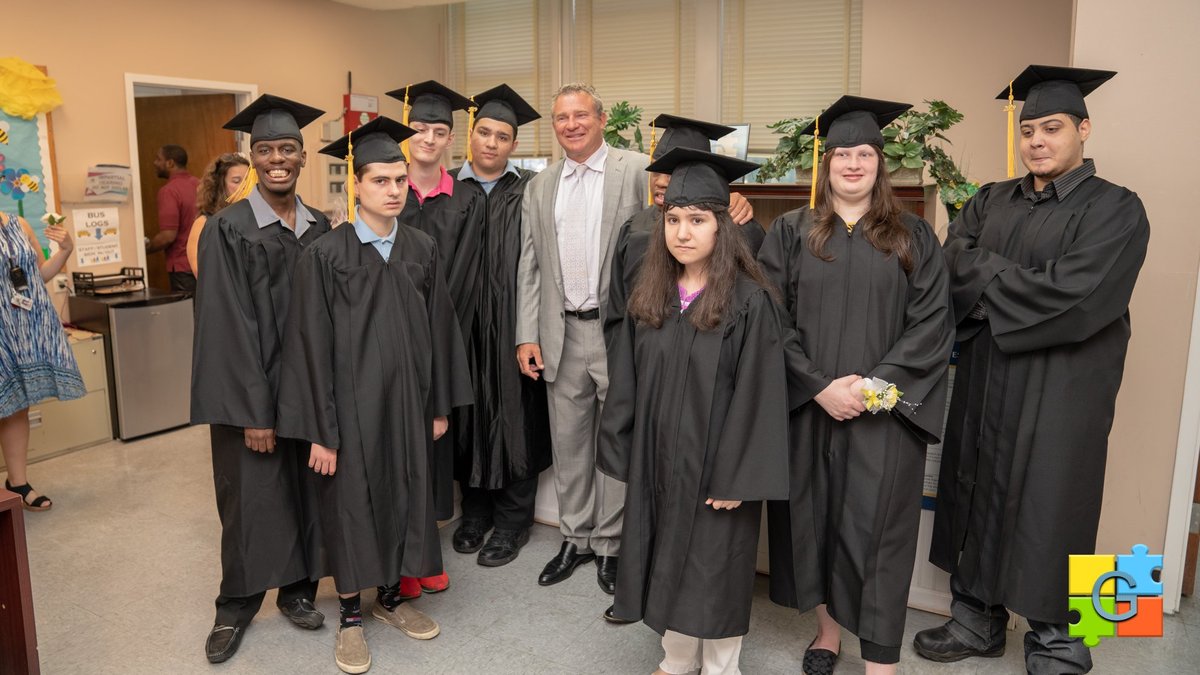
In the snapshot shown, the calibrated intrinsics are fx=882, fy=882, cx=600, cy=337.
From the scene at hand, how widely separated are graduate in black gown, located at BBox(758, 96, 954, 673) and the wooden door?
16.7ft

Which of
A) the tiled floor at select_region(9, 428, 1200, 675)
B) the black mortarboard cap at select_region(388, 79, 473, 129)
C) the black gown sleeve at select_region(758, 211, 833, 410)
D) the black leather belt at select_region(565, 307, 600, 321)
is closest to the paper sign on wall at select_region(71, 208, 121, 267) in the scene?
the tiled floor at select_region(9, 428, 1200, 675)

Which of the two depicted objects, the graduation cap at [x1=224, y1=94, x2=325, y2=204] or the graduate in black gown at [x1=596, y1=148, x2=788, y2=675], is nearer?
the graduate in black gown at [x1=596, y1=148, x2=788, y2=675]

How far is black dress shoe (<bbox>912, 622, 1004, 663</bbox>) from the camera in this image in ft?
8.95

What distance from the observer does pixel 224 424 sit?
104 inches

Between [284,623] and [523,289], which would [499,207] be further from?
[284,623]

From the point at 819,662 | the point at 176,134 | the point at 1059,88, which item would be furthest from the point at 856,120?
the point at 176,134

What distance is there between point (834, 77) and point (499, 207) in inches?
155

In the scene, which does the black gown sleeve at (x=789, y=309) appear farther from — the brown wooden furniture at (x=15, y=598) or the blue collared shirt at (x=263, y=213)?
the brown wooden furniture at (x=15, y=598)

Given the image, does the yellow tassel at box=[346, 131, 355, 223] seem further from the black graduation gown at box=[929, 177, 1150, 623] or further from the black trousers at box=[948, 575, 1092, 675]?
the black trousers at box=[948, 575, 1092, 675]

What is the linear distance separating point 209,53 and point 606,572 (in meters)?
4.73

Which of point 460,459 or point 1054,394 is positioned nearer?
point 1054,394

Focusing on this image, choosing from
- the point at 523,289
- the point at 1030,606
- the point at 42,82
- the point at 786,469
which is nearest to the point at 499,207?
the point at 523,289

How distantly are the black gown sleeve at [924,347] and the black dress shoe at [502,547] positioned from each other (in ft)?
5.55

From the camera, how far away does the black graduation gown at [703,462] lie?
2.29 meters
